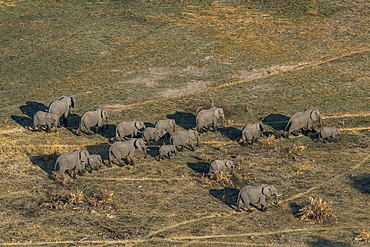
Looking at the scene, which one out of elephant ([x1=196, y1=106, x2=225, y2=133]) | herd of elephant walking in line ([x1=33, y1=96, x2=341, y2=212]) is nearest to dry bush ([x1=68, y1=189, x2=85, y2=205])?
herd of elephant walking in line ([x1=33, y1=96, x2=341, y2=212])

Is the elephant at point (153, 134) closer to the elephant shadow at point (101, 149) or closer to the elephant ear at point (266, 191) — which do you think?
the elephant shadow at point (101, 149)

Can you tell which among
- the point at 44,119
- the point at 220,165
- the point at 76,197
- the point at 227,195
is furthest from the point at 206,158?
the point at 44,119

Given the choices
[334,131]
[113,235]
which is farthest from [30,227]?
[334,131]

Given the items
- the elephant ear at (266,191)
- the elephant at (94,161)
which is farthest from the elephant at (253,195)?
the elephant at (94,161)

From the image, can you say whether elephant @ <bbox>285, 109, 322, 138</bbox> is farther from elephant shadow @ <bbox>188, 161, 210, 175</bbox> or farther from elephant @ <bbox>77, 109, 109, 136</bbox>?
elephant @ <bbox>77, 109, 109, 136</bbox>

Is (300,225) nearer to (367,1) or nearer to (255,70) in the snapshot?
(255,70)
